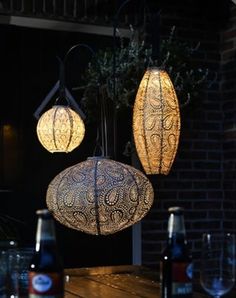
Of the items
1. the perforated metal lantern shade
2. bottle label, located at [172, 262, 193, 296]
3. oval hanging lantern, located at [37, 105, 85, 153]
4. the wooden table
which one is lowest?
the wooden table

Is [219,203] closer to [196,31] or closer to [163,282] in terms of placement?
[196,31]

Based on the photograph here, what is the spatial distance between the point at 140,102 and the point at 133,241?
2.01 meters

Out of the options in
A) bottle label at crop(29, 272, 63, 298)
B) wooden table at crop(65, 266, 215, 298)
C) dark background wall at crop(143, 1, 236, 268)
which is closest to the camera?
bottle label at crop(29, 272, 63, 298)

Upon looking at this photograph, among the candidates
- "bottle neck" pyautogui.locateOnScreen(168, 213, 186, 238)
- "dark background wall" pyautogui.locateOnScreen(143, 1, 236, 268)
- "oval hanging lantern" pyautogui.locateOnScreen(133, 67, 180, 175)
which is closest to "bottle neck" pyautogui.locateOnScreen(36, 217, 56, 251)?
"bottle neck" pyautogui.locateOnScreen(168, 213, 186, 238)

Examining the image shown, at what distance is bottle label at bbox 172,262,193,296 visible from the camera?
174 centimetres

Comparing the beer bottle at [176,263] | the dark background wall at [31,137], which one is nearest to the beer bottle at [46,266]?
the beer bottle at [176,263]

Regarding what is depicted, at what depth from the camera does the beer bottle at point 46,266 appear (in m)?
1.61

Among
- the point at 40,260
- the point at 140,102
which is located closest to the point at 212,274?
the point at 40,260

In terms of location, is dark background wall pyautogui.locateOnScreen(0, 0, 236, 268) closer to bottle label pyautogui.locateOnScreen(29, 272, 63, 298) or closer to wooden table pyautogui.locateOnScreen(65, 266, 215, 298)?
wooden table pyautogui.locateOnScreen(65, 266, 215, 298)

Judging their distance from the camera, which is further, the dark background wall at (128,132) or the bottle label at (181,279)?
the dark background wall at (128,132)

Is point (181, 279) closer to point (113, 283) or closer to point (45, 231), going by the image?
point (45, 231)

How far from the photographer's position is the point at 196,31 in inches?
193

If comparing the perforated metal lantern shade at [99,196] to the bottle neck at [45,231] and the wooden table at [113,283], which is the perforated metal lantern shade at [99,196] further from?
the bottle neck at [45,231]

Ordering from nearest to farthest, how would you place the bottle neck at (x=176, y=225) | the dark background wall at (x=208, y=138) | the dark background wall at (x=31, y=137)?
the bottle neck at (x=176, y=225) < the dark background wall at (x=31, y=137) < the dark background wall at (x=208, y=138)
